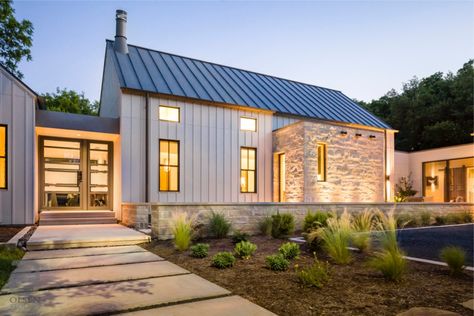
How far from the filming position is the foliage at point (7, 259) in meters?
4.20

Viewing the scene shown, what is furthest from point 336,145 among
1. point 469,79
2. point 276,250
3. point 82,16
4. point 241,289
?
point 469,79

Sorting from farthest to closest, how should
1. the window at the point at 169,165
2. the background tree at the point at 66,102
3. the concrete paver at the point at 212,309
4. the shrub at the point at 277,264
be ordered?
the background tree at the point at 66,102
the window at the point at 169,165
the shrub at the point at 277,264
the concrete paver at the point at 212,309

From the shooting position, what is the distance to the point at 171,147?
35.6ft

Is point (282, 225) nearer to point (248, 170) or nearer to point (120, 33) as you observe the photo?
point (248, 170)

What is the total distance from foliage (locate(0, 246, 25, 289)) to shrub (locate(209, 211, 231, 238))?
12.6 ft

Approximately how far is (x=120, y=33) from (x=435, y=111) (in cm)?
2157

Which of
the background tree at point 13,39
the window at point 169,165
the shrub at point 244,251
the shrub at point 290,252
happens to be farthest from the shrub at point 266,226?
the background tree at point 13,39

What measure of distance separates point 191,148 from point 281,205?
4214 millimetres

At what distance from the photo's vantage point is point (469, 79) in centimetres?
2084

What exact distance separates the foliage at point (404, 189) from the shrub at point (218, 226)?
1219cm

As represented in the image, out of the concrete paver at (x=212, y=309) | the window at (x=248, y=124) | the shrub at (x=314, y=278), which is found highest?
the window at (x=248, y=124)

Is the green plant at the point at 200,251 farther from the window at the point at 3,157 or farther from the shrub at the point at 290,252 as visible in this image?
the window at the point at 3,157

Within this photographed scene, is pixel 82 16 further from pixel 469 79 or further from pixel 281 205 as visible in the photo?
pixel 469 79

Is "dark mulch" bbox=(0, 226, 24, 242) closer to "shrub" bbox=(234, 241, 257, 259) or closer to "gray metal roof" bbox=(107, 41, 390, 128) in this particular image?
"shrub" bbox=(234, 241, 257, 259)
